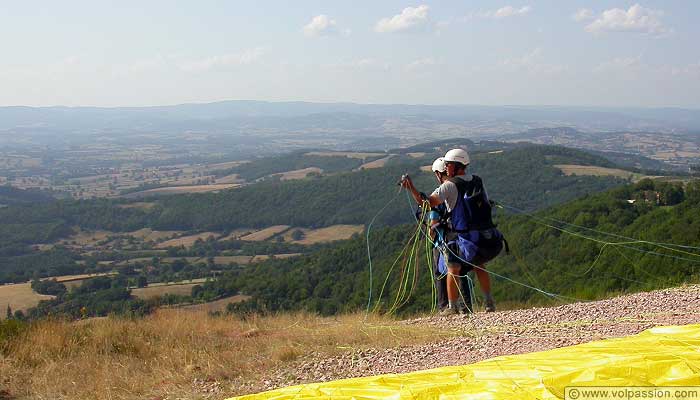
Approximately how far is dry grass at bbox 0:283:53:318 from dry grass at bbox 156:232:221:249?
28.6 m

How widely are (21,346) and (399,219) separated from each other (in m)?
72.2

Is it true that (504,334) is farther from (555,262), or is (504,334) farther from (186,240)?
(186,240)

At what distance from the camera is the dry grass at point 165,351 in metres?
4.86

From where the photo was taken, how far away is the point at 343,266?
140 feet

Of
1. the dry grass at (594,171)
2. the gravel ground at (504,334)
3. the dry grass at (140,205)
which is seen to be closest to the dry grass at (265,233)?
the dry grass at (140,205)

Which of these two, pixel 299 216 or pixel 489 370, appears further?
pixel 299 216

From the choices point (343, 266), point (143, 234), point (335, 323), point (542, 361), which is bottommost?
point (143, 234)

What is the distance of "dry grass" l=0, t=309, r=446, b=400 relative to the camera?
4859 millimetres

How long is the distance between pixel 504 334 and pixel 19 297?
46.8 metres

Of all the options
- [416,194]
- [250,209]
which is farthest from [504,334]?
[250,209]

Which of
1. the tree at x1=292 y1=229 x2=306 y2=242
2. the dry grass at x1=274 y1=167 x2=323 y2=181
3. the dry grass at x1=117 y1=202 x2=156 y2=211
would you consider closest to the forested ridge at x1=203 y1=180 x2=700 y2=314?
the tree at x1=292 y1=229 x2=306 y2=242

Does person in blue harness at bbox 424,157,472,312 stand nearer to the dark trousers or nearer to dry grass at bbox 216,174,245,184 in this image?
the dark trousers

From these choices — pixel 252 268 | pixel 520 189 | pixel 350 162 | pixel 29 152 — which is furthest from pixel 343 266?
pixel 29 152

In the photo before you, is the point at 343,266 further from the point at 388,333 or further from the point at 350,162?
the point at 350,162
